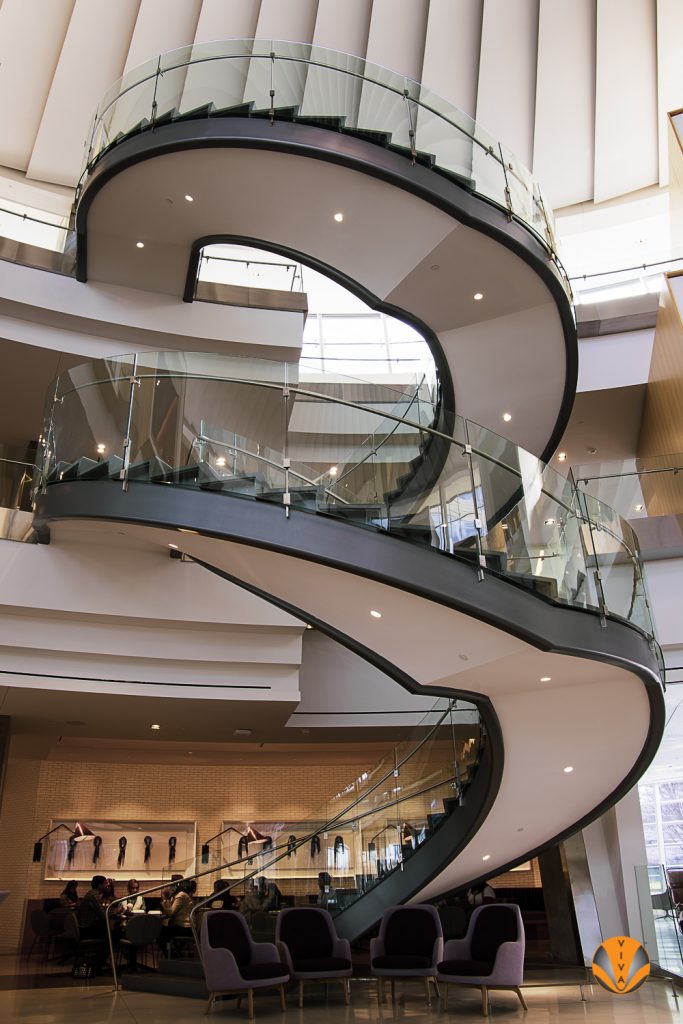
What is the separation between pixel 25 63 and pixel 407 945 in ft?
53.9

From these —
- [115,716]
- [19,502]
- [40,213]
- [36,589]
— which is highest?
[40,213]

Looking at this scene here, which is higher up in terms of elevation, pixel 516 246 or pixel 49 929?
pixel 516 246

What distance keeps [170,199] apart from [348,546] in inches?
223

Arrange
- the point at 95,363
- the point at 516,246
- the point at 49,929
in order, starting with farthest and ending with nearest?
the point at 49,929
the point at 516,246
the point at 95,363

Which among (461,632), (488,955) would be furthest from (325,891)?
(461,632)

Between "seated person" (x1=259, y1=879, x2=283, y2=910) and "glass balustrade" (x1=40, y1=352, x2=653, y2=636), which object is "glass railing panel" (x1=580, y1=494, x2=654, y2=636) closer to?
"glass balustrade" (x1=40, y1=352, x2=653, y2=636)

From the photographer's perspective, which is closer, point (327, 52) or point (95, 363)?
point (95, 363)

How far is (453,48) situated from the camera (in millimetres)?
15523

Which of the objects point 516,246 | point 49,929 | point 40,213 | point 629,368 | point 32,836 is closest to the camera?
point 516,246

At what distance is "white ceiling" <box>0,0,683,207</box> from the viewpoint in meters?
15.0

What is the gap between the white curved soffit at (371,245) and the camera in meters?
8.82

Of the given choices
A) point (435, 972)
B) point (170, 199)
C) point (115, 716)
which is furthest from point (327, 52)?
point (435, 972)

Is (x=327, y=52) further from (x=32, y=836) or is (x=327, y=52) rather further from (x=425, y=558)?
(x=32, y=836)

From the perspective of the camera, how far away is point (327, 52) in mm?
9062
